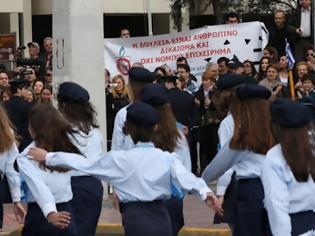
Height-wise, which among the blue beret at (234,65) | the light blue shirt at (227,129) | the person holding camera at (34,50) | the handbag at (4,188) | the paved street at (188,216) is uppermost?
the person holding camera at (34,50)

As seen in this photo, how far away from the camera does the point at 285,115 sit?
247 inches

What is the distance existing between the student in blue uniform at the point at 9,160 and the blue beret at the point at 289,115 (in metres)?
2.93

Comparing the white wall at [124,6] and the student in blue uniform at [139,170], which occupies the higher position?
the white wall at [124,6]

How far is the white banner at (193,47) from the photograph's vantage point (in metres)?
17.2

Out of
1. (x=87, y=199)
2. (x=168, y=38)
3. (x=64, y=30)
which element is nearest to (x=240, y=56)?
(x=168, y=38)

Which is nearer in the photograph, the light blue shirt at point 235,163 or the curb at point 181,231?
the light blue shirt at point 235,163

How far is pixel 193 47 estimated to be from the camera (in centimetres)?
1778

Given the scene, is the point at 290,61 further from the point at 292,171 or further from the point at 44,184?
the point at 292,171

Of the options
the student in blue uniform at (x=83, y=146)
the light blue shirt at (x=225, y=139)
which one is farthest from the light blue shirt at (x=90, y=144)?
the light blue shirt at (x=225, y=139)

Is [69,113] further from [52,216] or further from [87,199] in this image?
[52,216]

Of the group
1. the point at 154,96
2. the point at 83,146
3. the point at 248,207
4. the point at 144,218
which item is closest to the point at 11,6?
the point at 83,146

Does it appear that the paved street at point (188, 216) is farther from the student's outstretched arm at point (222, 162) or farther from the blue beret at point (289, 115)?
the blue beret at point (289, 115)

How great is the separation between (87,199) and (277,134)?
274 cm

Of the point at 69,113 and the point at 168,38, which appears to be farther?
the point at 168,38
